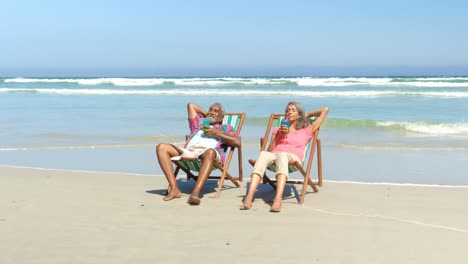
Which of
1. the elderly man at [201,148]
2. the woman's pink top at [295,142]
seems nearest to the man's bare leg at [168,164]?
the elderly man at [201,148]

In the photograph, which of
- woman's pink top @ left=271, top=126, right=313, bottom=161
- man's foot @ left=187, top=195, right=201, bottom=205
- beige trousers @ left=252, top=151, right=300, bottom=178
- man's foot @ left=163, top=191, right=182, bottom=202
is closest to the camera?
man's foot @ left=187, top=195, right=201, bottom=205

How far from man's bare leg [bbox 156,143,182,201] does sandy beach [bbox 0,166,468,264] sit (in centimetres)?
13

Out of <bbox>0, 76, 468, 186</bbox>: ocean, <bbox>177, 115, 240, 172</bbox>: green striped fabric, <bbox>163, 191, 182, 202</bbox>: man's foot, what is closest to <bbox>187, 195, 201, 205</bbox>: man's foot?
<bbox>163, 191, 182, 202</bbox>: man's foot

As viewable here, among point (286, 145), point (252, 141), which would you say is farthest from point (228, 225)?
point (252, 141)

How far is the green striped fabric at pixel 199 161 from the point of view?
6.04 meters

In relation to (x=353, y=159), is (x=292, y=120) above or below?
above

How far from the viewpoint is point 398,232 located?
456 centimetres

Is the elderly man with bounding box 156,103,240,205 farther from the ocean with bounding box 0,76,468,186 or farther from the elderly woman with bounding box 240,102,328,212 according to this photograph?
the ocean with bounding box 0,76,468,186

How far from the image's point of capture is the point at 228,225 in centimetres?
480

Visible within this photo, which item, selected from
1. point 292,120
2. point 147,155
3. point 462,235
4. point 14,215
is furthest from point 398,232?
point 147,155

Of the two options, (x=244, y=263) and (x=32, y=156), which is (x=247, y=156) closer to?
(x=32, y=156)

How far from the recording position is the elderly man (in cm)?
581

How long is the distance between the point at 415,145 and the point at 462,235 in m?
5.84

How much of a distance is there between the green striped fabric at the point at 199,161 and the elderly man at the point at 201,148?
0.07 metres
